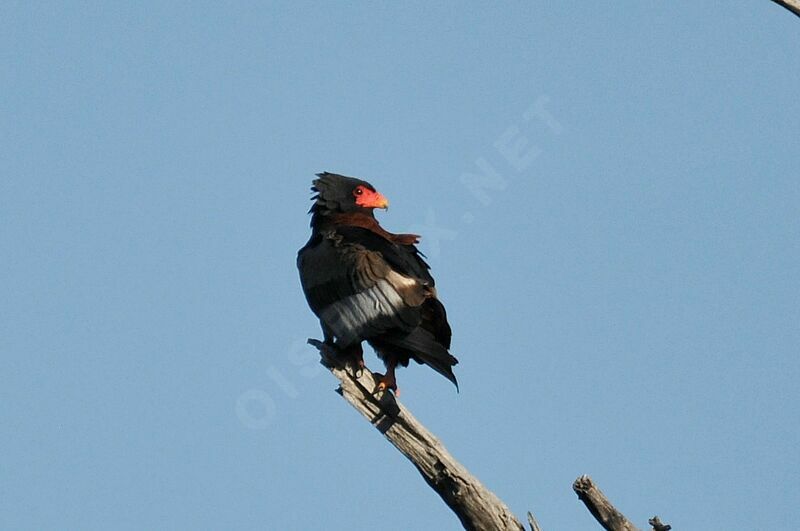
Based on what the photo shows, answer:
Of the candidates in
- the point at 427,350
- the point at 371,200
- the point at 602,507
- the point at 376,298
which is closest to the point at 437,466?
the point at 427,350

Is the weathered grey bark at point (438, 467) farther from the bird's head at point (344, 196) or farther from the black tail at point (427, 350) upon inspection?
the bird's head at point (344, 196)

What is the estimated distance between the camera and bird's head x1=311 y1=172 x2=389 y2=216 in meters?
10.5

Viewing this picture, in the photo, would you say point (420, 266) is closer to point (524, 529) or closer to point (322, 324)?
point (322, 324)

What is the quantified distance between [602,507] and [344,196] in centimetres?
464

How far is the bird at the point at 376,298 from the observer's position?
28.9 feet

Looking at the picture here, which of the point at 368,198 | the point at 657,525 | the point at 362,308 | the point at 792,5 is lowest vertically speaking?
the point at 657,525

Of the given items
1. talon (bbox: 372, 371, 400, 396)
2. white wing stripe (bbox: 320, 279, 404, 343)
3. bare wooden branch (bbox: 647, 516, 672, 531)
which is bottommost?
bare wooden branch (bbox: 647, 516, 672, 531)

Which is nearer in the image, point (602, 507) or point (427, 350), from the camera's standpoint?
point (602, 507)

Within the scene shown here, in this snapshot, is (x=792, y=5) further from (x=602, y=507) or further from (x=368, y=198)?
(x=368, y=198)

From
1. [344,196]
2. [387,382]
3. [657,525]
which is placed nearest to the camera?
[657,525]

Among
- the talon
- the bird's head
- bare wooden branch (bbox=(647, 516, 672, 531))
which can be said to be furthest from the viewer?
the bird's head

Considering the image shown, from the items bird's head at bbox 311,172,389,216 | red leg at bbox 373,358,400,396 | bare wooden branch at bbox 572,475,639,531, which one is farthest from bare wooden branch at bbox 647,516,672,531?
bird's head at bbox 311,172,389,216

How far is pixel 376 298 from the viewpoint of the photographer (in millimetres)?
8977

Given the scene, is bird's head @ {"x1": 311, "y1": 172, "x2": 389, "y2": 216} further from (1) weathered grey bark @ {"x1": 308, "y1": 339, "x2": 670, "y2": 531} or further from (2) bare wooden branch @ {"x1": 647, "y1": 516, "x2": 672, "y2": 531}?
(2) bare wooden branch @ {"x1": 647, "y1": 516, "x2": 672, "y2": 531}
